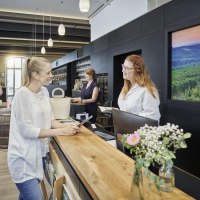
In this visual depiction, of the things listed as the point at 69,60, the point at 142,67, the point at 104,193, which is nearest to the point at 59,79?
the point at 69,60

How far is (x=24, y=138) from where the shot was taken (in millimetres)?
1643

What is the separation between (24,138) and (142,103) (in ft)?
3.45

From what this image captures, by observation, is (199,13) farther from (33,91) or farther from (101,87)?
(101,87)

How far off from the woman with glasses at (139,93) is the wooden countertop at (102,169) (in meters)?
0.53

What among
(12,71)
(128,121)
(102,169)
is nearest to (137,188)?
(102,169)

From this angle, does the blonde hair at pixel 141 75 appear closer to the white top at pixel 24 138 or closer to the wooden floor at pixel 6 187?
the white top at pixel 24 138

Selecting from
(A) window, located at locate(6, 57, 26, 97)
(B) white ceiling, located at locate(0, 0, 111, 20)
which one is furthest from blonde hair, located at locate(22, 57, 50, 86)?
(A) window, located at locate(6, 57, 26, 97)

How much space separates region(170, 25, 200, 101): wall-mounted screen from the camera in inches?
128

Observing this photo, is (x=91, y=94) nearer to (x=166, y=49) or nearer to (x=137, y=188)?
(x=166, y=49)

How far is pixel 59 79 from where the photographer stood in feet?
46.3

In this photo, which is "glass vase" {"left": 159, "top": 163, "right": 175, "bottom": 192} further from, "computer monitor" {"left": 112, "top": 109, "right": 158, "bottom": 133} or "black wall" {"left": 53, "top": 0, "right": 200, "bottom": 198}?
"black wall" {"left": 53, "top": 0, "right": 200, "bottom": 198}

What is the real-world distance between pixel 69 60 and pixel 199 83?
28.2 ft

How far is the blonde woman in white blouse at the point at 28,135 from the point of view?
5.31 feet

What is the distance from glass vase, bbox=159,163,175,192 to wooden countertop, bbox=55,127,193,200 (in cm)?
2
